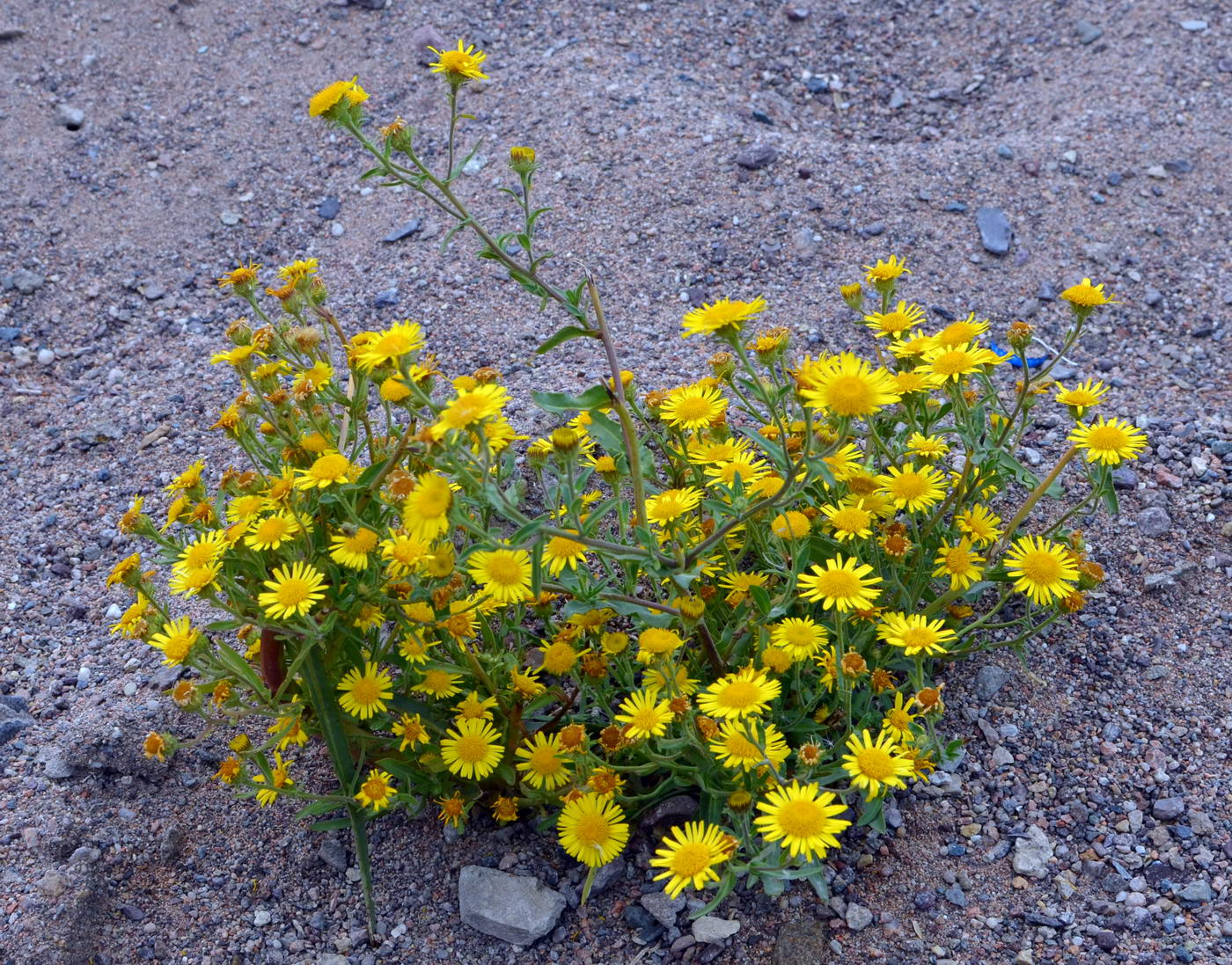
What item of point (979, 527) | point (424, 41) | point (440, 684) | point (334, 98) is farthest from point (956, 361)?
point (424, 41)

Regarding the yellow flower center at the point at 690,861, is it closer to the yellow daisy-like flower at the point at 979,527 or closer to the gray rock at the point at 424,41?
the yellow daisy-like flower at the point at 979,527

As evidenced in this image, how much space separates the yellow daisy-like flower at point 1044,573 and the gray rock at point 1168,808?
0.55 metres

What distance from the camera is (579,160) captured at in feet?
15.9

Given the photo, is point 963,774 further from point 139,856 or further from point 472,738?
point 139,856

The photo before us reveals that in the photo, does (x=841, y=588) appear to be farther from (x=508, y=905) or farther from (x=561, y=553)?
(x=508, y=905)

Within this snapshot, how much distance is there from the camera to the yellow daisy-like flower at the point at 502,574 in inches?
90.0

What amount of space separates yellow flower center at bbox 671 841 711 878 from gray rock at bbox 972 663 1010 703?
105 centimetres

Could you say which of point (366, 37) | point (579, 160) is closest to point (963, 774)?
point (579, 160)

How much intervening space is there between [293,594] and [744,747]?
37.6 inches

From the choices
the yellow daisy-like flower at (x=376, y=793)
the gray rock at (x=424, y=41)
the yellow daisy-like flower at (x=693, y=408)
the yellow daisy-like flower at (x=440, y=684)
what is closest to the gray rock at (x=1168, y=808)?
the yellow daisy-like flower at (x=693, y=408)

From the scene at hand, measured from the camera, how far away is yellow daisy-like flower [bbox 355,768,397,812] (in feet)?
7.96

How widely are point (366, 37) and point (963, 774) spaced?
4.71m

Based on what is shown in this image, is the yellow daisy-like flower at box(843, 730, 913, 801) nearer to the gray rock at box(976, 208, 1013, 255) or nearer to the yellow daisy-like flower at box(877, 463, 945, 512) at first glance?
the yellow daisy-like flower at box(877, 463, 945, 512)

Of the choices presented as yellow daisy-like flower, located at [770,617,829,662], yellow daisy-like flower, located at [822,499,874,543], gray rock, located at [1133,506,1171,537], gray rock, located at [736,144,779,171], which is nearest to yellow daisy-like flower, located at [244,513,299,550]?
yellow daisy-like flower, located at [770,617,829,662]
